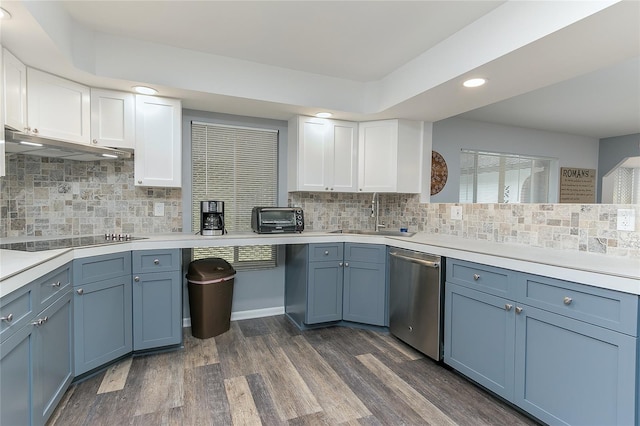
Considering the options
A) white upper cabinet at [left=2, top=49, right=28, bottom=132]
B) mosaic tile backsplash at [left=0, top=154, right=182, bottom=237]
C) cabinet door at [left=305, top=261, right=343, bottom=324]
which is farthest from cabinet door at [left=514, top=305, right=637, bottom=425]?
white upper cabinet at [left=2, top=49, right=28, bottom=132]

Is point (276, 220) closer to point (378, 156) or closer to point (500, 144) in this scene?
point (378, 156)

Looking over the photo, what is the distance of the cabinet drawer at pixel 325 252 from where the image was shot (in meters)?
3.00

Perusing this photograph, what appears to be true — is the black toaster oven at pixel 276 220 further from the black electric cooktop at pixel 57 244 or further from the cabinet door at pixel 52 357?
the cabinet door at pixel 52 357

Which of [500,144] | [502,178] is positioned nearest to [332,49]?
[500,144]


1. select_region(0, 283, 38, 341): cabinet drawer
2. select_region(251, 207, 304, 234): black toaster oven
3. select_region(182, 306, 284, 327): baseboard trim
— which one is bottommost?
select_region(182, 306, 284, 327): baseboard trim

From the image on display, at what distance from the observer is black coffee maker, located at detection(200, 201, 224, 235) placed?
286cm

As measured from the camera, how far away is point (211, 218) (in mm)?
2900

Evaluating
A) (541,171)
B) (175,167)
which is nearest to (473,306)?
(175,167)

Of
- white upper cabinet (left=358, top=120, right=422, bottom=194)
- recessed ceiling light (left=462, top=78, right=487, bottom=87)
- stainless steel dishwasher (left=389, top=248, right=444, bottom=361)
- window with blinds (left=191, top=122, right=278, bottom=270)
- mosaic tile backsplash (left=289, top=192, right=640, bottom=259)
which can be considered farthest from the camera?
white upper cabinet (left=358, top=120, right=422, bottom=194)

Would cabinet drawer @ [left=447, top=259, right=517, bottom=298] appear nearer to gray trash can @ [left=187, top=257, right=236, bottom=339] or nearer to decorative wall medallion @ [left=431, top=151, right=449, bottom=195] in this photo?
gray trash can @ [left=187, top=257, right=236, bottom=339]

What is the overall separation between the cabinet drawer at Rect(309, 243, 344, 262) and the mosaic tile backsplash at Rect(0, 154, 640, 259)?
954 mm

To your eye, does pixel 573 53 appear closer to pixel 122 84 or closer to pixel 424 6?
pixel 424 6

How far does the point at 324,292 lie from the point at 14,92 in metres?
2.62

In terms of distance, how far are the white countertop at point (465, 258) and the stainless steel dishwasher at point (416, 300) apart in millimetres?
98
